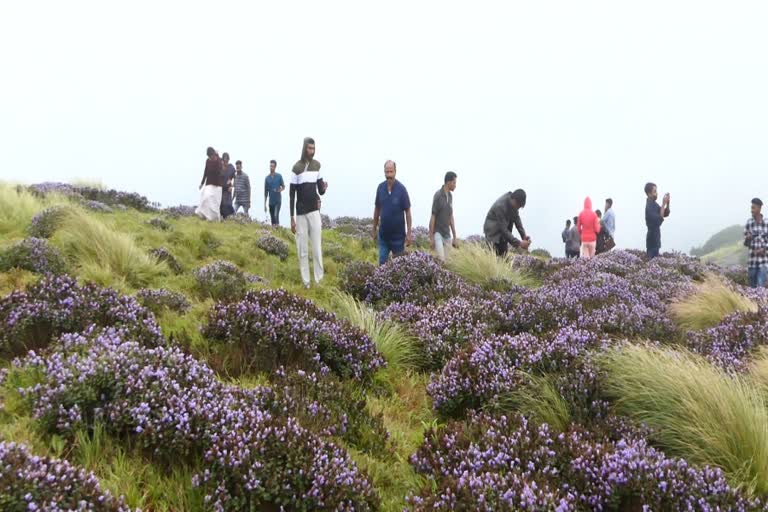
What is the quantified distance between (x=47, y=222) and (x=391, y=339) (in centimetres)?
733

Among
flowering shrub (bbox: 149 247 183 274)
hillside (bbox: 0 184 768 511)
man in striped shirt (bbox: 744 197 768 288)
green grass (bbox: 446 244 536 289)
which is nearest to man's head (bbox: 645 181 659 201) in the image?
man in striped shirt (bbox: 744 197 768 288)

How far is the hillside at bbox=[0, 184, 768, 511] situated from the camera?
2943mm

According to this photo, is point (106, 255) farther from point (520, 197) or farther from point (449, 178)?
point (520, 197)

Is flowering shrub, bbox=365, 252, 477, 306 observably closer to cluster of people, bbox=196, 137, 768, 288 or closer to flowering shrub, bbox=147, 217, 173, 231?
cluster of people, bbox=196, 137, 768, 288

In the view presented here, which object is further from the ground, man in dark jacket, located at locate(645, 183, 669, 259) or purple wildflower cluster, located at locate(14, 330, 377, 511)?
man in dark jacket, located at locate(645, 183, 669, 259)

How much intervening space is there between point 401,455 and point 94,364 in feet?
7.12

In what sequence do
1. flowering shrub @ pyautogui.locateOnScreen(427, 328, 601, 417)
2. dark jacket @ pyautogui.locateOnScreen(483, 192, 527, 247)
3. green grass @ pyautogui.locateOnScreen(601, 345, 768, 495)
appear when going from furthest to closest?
dark jacket @ pyautogui.locateOnScreen(483, 192, 527, 247) → flowering shrub @ pyautogui.locateOnScreen(427, 328, 601, 417) → green grass @ pyautogui.locateOnScreen(601, 345, 768, 495)

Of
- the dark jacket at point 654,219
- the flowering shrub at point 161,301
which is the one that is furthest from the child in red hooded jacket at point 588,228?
the flowering shrub at point 161,301

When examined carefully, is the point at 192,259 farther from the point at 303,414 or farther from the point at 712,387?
the point at 712,387

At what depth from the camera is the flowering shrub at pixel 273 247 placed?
12414 mm

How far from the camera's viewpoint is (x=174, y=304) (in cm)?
630

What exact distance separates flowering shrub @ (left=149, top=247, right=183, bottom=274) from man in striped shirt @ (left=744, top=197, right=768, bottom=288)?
487 inches

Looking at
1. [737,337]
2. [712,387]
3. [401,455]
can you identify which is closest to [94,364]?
[401,455]

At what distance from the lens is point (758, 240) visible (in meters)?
12.3
